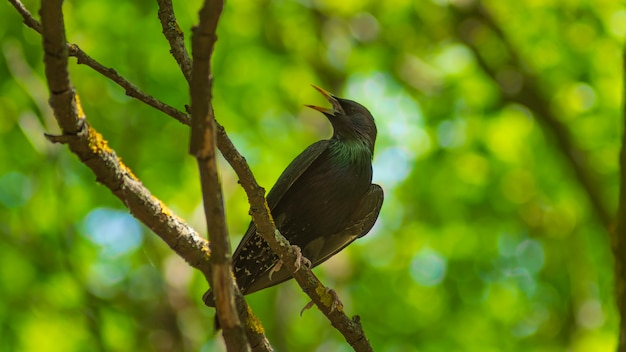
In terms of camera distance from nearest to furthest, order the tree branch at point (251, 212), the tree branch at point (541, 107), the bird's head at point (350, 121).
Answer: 1. the tree branch at point (251, 212)
2. the bird's head at point (350, 121)
3. the tree branch at point (541, 107)

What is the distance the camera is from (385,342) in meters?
9.38

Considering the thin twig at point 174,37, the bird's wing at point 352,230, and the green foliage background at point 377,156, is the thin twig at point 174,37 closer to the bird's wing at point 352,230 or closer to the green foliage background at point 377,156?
the bird's wing at point 352,230

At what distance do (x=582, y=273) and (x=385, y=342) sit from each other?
2.41 m

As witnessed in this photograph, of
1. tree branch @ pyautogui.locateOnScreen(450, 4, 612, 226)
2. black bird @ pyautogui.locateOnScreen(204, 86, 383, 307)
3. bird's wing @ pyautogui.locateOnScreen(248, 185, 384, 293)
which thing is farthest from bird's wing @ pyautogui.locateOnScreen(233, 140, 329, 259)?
tree branch @ pyautogui.locateOnScreen(450, 4, 612, 226)

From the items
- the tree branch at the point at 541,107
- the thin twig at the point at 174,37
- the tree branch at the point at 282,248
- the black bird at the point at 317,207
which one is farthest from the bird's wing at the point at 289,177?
the tree branch at the point at 541,107

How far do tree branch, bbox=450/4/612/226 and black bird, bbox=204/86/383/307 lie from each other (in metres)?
2.51

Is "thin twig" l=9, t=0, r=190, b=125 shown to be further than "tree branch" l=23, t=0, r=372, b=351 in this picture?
Yes

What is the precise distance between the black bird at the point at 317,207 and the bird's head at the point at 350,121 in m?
0.22

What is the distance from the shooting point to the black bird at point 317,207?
5.38 metres

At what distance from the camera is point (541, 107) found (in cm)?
854

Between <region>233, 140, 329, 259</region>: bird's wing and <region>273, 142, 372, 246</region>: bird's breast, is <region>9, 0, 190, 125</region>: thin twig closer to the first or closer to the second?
<region>233, 140, 329, 259</region>: bird's wing

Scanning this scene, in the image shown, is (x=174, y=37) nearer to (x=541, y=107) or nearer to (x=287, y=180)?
(x=287, y=180)

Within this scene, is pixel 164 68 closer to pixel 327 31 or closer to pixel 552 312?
pixel 327 31

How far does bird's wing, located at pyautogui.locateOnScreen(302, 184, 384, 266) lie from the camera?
18.5 feet
